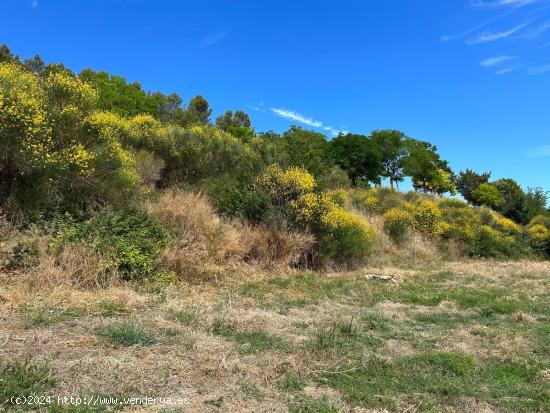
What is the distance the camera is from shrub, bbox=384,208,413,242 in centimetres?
2121

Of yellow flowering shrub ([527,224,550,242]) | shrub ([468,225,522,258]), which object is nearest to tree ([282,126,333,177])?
shrub ([468,225,522,258])

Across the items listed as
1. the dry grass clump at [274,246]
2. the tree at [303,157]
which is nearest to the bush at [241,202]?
the dry grass clump at [274,246]

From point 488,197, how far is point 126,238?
49.5 m

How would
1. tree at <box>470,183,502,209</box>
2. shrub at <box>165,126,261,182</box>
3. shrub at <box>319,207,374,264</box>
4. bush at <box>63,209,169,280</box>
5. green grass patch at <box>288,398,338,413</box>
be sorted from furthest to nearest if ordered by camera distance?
tree at <box>470,183,502,209</box>
shrub at <box>165,126,261,182</box>
shrub at <box>319,207,374,264</box>
bush at <box>63,209,169,280</box>
green grass patch at <box>288,398,338,413</box>

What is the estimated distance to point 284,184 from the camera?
1334cm

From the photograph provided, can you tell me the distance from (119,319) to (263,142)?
33.4 feet

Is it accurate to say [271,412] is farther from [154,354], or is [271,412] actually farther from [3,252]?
[3,252]

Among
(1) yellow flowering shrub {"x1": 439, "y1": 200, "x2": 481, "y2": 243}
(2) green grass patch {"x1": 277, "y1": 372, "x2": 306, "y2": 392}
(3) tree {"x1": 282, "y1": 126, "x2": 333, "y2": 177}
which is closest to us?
(2) green grass patch {"x1": 277, "y1": 372, "x2": 306, "y2": 392}

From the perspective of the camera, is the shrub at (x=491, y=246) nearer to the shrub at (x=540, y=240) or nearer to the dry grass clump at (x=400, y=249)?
the dry grass clump at (x=400, y=249)

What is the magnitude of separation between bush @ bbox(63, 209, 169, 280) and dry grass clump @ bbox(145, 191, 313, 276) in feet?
1.32

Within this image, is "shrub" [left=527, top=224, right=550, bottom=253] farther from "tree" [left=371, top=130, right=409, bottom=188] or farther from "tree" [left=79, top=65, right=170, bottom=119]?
"tree" [left=79, top=65, right=170, bottom=119]

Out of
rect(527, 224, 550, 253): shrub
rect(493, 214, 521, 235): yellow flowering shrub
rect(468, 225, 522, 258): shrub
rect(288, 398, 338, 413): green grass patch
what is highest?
rect(493, 214, 521, 235): yellow flowering shrub

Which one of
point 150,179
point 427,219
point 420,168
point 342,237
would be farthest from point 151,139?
point 420,168

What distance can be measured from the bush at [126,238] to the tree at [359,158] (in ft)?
115
